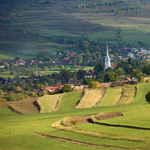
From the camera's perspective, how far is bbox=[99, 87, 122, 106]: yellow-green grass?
48.5 m

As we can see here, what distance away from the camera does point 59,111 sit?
149 feet

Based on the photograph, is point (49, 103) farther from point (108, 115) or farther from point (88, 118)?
point (108, 115)

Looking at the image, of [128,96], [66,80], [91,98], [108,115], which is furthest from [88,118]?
[66,80]

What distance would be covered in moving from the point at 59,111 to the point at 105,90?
1241 cm

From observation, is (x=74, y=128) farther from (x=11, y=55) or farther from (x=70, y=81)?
(x=11, y=55)

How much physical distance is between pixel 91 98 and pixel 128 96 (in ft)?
19.0

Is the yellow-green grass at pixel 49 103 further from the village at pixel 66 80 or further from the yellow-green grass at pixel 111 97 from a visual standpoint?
the village at pixel 66 80

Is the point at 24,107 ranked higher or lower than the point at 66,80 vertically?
higher

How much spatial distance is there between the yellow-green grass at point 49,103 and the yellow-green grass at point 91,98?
367 centimetres

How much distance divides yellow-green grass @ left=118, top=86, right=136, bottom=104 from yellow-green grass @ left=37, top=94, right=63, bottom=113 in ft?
31.3

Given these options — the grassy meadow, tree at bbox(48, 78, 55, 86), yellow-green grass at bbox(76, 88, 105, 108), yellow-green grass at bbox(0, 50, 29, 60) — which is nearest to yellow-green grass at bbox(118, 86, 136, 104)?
yellow-green grass at bbox(76, 88, 105, 108)

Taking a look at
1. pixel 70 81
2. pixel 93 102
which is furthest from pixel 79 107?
pixel 70 81

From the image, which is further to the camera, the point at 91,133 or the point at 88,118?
the point at 88,118

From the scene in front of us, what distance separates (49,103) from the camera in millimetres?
49656
